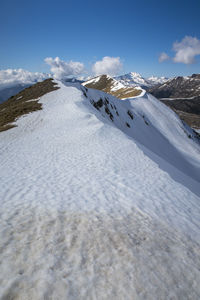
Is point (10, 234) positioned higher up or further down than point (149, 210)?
higher up

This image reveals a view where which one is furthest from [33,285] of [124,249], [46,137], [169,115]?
[169,115]

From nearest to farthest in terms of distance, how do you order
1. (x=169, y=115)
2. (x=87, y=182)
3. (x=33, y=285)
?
(x=33, y=285) < (x=87, y=182) < (x=169, y=115)

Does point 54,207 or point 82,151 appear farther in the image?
point 82,151

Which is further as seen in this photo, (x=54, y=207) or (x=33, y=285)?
(x=54, y=207)

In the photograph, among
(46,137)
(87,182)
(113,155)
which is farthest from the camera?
(46,137)

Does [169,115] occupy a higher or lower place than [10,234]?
lower

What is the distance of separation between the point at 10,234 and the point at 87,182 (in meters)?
4.53

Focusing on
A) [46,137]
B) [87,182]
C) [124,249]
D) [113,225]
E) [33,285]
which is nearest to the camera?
[33,285]

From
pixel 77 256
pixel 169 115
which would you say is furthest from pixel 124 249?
pixel 169 115

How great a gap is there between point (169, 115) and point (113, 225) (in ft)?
229

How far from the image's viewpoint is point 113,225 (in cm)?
586

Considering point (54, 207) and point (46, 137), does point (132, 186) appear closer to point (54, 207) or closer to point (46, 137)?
point (54, 207)

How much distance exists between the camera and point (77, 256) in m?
4.46

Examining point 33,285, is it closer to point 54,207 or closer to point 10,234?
point 10,234
